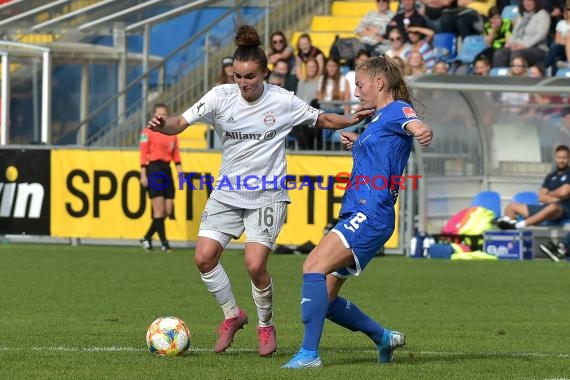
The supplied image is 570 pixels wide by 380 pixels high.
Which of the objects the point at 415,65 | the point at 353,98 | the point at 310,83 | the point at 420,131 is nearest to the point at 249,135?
the point at 420,131

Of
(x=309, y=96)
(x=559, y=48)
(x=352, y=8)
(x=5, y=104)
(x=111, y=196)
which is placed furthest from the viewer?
(x=352, y=8)

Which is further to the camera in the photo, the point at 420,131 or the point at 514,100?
the point at 514,100

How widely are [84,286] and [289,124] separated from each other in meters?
5.86

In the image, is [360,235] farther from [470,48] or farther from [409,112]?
[470,48]

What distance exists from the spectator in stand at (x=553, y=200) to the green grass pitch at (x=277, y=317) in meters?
0.79

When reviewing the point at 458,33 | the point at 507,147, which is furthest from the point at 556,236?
the point at 458,33

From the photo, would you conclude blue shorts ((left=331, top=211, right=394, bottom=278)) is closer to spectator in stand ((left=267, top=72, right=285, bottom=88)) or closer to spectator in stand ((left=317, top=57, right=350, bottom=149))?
spectator in stand ((left=317, top=57, right=350, bottom=149))

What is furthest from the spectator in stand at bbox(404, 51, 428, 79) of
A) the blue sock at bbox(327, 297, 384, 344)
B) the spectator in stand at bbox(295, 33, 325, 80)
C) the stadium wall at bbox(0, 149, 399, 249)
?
the blue sock at bbox(327, 297, 384, 344)

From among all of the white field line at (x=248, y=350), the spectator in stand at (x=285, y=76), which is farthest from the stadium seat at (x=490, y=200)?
the white field line at (x=248, y=350)

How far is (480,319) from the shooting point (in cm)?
1186

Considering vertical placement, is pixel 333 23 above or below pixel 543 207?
above

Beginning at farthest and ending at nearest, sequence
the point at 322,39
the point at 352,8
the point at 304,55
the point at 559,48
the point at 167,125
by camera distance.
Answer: the point at 352,8 → the point at 322,39 → the point at 304,55 → the point at 559,48 → the point at 167,125

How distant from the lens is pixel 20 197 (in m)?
21.2

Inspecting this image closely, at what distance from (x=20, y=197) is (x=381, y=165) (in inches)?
539
